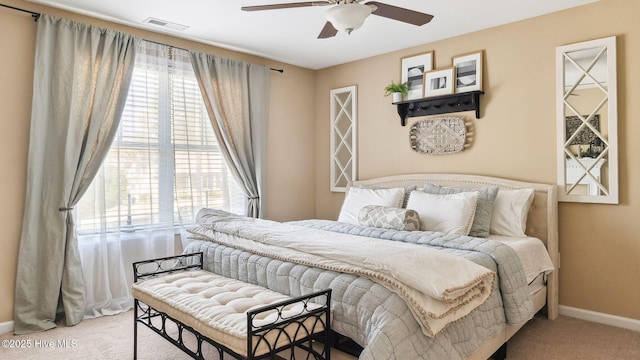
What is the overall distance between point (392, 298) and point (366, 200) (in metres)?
2.08

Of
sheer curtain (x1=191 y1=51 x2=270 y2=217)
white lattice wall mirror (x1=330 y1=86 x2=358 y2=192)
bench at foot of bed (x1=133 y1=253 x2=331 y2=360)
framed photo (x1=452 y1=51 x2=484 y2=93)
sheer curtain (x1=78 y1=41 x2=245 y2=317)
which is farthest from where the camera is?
white lattice wall mirror (x1=330 y1=86 x2=358 y2=192)

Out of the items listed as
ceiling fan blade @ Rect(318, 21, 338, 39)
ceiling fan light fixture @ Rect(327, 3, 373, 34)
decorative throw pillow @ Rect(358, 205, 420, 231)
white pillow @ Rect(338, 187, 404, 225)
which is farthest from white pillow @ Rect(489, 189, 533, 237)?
ceiling fan light fixture @ Rect(327, 3, 373, 34)

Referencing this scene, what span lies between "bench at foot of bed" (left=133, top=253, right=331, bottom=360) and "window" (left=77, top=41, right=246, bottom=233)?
1195mm

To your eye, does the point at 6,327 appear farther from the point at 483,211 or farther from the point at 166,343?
the point at 483,211

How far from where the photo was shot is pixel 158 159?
3.73 metres

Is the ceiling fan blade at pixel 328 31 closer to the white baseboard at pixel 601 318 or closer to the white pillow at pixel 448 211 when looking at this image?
the white pillow at pixel 448 211

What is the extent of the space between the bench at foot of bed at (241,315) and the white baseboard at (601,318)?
2.33 meters

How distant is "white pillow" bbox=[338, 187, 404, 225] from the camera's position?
3.76 meters

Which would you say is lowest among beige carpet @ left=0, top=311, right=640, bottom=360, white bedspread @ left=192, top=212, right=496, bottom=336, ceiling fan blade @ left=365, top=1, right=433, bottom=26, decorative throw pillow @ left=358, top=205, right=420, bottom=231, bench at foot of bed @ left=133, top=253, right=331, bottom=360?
beige carpet @ left=0, top=311, right=640, bottom=360

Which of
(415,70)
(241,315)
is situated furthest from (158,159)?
(415,70)

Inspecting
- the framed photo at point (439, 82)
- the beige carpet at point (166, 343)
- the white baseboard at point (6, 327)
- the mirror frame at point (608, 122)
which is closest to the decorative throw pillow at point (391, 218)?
the beige carpet at point (166, 343)

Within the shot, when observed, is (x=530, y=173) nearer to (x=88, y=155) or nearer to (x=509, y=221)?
(x=509, y=221)

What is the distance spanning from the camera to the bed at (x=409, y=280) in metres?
1.83

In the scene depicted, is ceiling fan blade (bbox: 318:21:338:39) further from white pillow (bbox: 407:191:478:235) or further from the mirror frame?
the mirror frame
